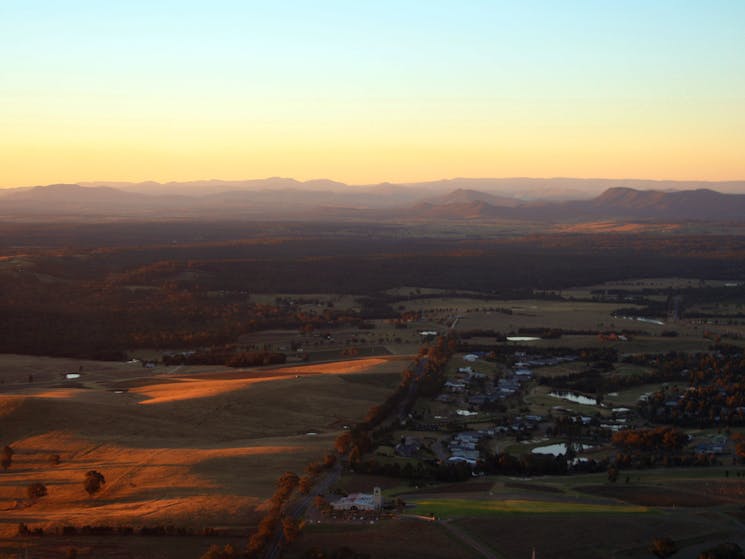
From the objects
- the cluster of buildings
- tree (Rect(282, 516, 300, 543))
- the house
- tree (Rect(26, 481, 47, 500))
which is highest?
tree (Rect(282, 516, 300, 543))

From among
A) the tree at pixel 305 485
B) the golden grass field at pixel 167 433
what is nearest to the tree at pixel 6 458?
the golden grass field at pixel 167 433

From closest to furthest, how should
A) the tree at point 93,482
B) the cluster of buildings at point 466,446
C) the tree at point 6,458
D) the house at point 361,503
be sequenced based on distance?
the house at point 361,503 < the tree at point 93,482 < the tree at point 6,458 < the cluster of buildings at point 466,446

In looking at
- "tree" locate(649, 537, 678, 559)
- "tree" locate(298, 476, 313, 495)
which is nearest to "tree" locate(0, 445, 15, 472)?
"tree" locate(298, 476, 313, 495)

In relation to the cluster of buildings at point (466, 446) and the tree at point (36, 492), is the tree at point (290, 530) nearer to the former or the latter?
the tree at point (36, 492)

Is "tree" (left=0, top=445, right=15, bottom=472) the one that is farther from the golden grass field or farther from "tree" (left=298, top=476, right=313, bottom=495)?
"tree" (left=298, top=476, right=313, bottom=495)

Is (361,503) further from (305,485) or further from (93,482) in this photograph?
(93,482)
